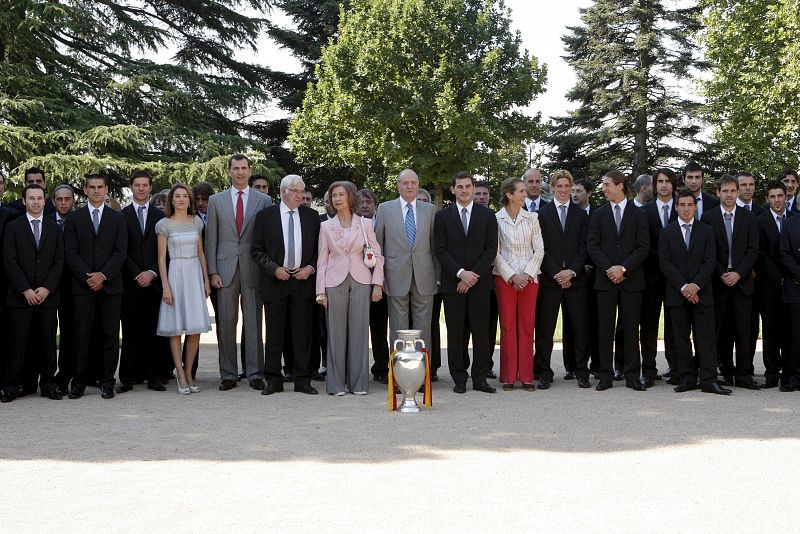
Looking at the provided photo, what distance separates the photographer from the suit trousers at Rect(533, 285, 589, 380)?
937cm

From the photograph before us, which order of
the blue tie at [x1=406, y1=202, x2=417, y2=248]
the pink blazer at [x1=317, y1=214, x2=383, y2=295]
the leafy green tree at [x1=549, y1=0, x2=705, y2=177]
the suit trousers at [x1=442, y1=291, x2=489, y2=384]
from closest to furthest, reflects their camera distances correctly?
1. the pink blazer at [x1=317, y1=214, x2=383, y2=295]
2. the suit trousers at [x1=442, y1=291, x2=489, y2=384]
3. the blue tie at [x1=406, y1=202, x2=417, y2=248]
4. the leafy green tree at [x1=549, y1=0, x2=705, y2=177]

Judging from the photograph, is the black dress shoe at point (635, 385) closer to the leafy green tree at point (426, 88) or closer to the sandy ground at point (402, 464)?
the sandy ground at point (402, 464)

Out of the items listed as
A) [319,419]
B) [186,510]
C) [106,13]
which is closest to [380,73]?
[106,13]

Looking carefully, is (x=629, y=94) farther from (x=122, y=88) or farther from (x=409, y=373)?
(x=409, y=373)

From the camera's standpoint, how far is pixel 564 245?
9.39m

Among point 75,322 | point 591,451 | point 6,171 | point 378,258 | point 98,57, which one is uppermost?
point 98,57

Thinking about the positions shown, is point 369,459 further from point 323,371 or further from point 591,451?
point 323,371

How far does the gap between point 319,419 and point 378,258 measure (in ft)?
6.93

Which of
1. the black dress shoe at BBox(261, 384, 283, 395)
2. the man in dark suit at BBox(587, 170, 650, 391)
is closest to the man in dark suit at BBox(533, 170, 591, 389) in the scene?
the man in dark suit at BBox(587, 170, 650, 391)

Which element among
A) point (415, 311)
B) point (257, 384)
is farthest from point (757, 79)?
point (257, 384)

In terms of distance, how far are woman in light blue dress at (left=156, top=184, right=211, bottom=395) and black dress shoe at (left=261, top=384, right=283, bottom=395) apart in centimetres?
77

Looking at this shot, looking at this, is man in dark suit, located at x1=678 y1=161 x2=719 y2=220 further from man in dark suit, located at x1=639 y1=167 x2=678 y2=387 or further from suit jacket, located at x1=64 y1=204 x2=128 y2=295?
suit jacket, located at x1=64 y1=204 x2=128 y2=295

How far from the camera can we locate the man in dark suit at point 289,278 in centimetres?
901

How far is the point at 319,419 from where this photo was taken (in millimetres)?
7441
